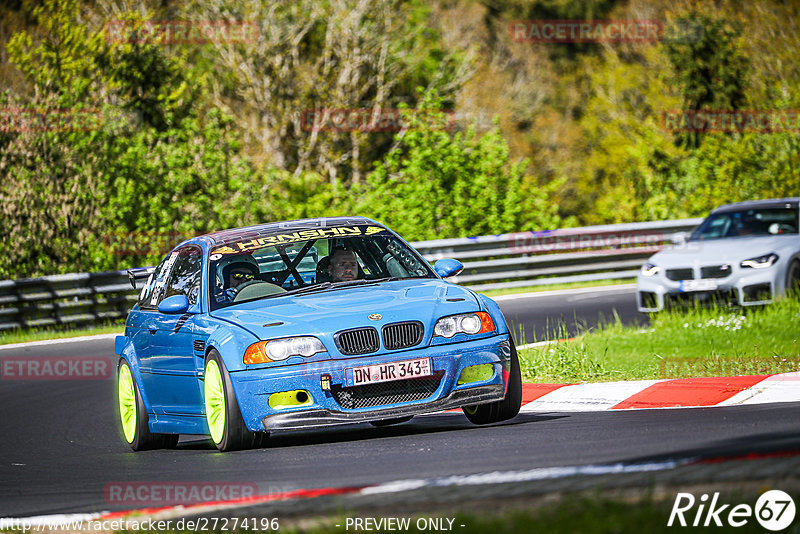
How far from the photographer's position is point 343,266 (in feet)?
29.9

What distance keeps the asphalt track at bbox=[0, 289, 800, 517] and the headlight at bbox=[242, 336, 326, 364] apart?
593 millimetres

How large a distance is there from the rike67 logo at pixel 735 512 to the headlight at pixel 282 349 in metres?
3.35

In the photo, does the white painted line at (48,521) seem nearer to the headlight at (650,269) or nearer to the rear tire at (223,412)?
the rear tire at (223,412)

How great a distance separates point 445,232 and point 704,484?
20266mm

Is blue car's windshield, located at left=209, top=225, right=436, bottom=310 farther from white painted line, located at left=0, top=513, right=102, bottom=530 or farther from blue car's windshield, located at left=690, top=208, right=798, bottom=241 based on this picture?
blue car's windshield, located at left=690, top=208, right=798, bottom=241

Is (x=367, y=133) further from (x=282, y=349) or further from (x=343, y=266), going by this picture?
(x=282, y=349)

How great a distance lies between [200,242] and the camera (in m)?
9.51

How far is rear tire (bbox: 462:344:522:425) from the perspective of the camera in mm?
8328

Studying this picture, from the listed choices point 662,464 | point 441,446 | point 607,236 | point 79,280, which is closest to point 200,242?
point 441,446

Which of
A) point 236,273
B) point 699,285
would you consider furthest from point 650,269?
point 236,273

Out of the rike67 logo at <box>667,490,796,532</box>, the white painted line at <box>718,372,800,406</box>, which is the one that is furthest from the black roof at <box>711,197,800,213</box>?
the rike67 logo at <box>667,490,796,532</box>

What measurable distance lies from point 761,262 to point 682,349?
3212mm

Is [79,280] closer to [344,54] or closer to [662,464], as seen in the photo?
[662,464]

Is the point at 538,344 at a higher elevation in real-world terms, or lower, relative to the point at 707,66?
lower
